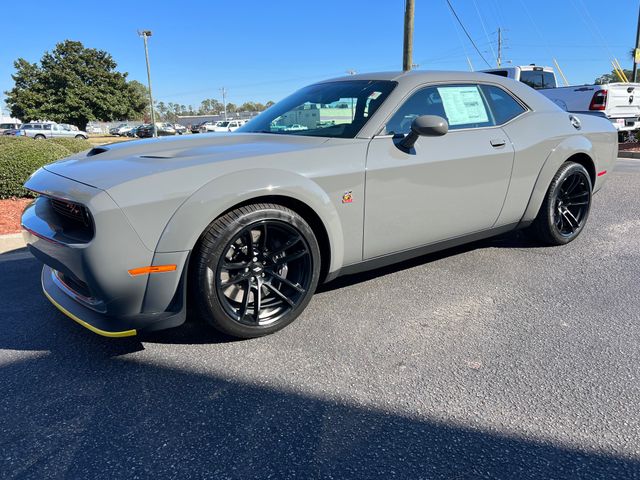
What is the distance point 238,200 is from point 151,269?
0.54 metres

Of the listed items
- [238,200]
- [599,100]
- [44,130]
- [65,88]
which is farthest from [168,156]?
[65,88]

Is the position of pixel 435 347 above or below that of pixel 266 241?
below

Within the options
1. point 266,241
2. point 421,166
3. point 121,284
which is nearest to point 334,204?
point 266,241

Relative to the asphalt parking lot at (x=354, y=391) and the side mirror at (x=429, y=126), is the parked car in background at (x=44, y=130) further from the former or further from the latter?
the side mirror at (x=429, y=126)

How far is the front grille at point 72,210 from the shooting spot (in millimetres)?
2254

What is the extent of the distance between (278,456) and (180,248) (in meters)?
1.05

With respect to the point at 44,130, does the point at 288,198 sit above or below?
above

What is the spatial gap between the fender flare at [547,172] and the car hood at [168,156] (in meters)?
1.97

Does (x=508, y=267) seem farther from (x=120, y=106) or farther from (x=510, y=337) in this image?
(x=120, y=106)

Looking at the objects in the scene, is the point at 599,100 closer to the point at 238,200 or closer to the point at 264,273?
the point at 264,273

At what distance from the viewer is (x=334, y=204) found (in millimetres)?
2738

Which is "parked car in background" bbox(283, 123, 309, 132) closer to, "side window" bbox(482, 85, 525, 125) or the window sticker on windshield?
the window sticker on windshield

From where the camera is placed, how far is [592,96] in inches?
438

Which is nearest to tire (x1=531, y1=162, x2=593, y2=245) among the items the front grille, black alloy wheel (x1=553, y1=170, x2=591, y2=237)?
black alloy wheel (x1=553, y1=170, x2=591, y2=237)
